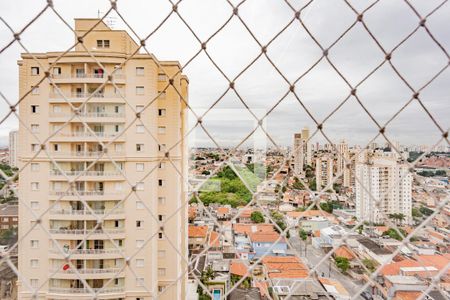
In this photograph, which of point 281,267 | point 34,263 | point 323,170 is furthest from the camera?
point 34,263

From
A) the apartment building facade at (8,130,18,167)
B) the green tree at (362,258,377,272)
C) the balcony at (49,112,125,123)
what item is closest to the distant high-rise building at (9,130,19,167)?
the apartment building facade at (8,130,18,167)

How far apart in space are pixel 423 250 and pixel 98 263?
237 centimetres

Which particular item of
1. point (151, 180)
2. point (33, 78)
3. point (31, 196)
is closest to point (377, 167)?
point (33, 78)

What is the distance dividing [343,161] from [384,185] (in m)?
0.30

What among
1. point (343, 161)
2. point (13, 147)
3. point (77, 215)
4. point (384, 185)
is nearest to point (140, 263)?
point (77, 215)

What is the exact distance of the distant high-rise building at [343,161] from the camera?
79 centimetres

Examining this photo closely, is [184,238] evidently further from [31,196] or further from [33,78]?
[33,78]

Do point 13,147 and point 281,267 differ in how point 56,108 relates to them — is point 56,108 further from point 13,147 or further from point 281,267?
point 281,267

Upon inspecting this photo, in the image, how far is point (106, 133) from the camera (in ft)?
6.18

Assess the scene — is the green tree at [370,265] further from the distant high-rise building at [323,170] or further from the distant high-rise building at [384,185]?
the distant high-rise building at [323,170]

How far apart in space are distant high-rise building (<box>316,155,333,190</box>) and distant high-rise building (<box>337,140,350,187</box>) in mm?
57

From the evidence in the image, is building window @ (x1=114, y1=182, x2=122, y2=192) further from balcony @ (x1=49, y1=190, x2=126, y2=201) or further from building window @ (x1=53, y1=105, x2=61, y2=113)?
building window @ (x1=53, y1=105, x2=61, y2=113)

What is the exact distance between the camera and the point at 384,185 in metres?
1.02

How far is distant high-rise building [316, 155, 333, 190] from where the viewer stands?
104cm
